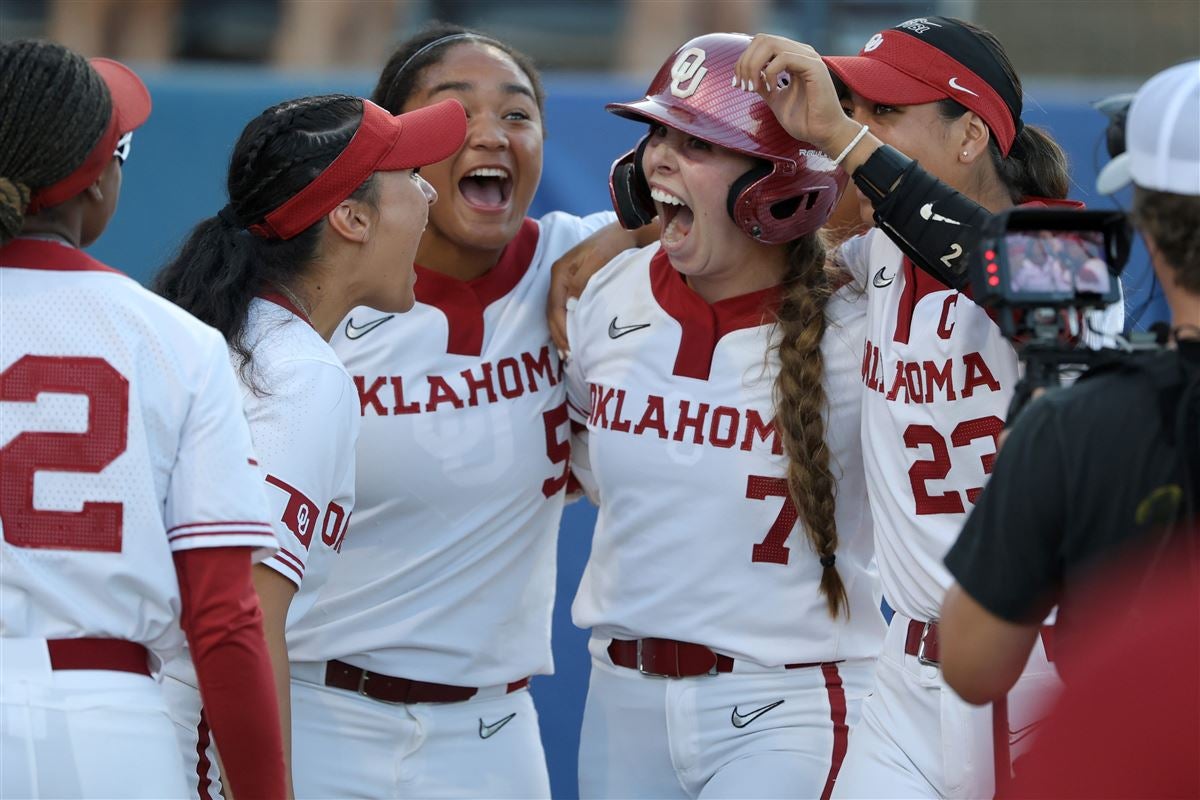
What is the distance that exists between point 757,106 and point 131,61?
3.75 metres

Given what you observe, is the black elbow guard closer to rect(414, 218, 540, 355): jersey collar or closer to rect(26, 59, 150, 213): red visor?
rect(414, 218, 540, 355): jersey collar

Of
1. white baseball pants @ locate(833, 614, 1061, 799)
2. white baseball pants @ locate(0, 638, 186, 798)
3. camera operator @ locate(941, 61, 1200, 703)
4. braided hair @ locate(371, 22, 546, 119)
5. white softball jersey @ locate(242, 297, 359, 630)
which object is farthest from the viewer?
braided hair @ locate(371, 22, 546, 119)

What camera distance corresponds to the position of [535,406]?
3.22 meters

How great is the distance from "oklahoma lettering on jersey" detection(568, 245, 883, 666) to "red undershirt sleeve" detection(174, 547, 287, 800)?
1031 millimetres

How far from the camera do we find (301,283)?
8.85 feet

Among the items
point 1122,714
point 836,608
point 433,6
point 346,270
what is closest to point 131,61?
point 433,6

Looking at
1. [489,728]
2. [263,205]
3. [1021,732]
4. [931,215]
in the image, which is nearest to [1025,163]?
[931,215]

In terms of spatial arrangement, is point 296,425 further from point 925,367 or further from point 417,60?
point 417,60

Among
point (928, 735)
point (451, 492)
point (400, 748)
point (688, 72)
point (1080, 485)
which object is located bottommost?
point (400, 748)

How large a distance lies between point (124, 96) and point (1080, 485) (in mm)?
1316

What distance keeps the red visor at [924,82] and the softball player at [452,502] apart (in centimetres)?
78

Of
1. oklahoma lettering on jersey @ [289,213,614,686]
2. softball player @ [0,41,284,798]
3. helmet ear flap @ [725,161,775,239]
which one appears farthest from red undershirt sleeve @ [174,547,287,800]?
helmet ear flap @ [725,161,775,239]

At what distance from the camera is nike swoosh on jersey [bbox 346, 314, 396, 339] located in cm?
320

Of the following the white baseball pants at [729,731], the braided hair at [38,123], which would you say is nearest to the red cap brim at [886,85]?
the white baseball pants at [729,731]
